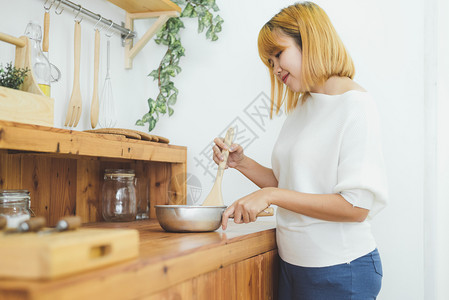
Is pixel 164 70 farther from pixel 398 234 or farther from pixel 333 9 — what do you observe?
pixel 398 234

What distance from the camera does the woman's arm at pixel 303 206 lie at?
1.16 meters

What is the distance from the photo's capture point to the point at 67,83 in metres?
1.65

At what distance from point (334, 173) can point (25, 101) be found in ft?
2.60

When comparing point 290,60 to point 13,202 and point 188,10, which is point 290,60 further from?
point 13,202

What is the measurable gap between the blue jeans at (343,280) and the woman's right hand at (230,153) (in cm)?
44

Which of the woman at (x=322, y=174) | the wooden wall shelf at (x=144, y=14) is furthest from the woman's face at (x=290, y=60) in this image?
the wooden wall shelf at (x=144, y=14)

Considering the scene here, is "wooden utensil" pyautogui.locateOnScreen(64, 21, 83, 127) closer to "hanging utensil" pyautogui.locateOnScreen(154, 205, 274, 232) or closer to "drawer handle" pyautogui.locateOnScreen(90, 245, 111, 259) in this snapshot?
"hanging utensil" pyautogui.locateOnScreen(154, 205, 274, 232)

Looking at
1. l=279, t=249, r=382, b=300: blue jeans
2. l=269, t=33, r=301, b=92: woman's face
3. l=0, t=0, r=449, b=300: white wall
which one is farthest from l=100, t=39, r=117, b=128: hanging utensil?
l=279, t=249, r=382, b=300: blue jeans

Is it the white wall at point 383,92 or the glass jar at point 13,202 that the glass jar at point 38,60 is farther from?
the glass jar at point 13,202

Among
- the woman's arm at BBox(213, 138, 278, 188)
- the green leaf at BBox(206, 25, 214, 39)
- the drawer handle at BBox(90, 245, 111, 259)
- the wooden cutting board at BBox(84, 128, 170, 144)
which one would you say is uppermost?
the green leaf at BBox(206, 25, 214, 39)

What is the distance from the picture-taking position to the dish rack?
3.51 feet

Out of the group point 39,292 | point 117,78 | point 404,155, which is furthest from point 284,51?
point 39,292

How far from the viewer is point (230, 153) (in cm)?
158

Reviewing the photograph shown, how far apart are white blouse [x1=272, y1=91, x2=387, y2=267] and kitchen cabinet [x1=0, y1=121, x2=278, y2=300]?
0.12 metres
